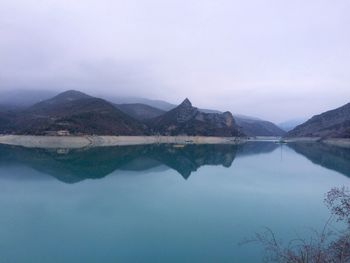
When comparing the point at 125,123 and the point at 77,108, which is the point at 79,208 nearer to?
the point at 125,123

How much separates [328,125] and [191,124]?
171 ft

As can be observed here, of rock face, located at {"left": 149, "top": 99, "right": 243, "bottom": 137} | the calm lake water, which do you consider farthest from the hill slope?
the calm lake water

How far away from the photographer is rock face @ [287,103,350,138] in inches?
4247

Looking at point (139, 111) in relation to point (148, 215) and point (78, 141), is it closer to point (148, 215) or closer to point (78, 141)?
point (78, 141)

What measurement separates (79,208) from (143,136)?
235ft

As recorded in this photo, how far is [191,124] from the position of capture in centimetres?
10825

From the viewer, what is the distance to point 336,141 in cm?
9288

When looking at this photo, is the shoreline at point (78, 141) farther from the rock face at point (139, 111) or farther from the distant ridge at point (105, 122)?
the rock face at point (139, 111)

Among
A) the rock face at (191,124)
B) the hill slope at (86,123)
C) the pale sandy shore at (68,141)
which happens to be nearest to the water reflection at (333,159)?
the pale sandy shore at (68,141)

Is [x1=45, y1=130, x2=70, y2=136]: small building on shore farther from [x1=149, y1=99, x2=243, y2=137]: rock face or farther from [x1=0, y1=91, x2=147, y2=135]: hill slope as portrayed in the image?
[x1=149, y1=99, x2=243, y2=137]: rock face

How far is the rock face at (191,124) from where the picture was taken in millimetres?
104750

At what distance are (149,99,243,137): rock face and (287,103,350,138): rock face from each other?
1134 inches

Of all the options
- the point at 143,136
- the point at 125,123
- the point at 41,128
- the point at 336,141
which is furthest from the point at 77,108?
the point at 336,141

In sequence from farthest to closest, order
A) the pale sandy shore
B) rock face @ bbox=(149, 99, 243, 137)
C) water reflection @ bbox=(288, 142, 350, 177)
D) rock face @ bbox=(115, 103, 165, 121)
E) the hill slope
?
1. rock face @ bbox=(115, 103, 165, 121)
2. rock face @ bbox=(149, 99, 243, 137)
3. the hill slope
4. the pale sandy shore
5. water reflection @ bbox=(288, 142, 350, 177)
